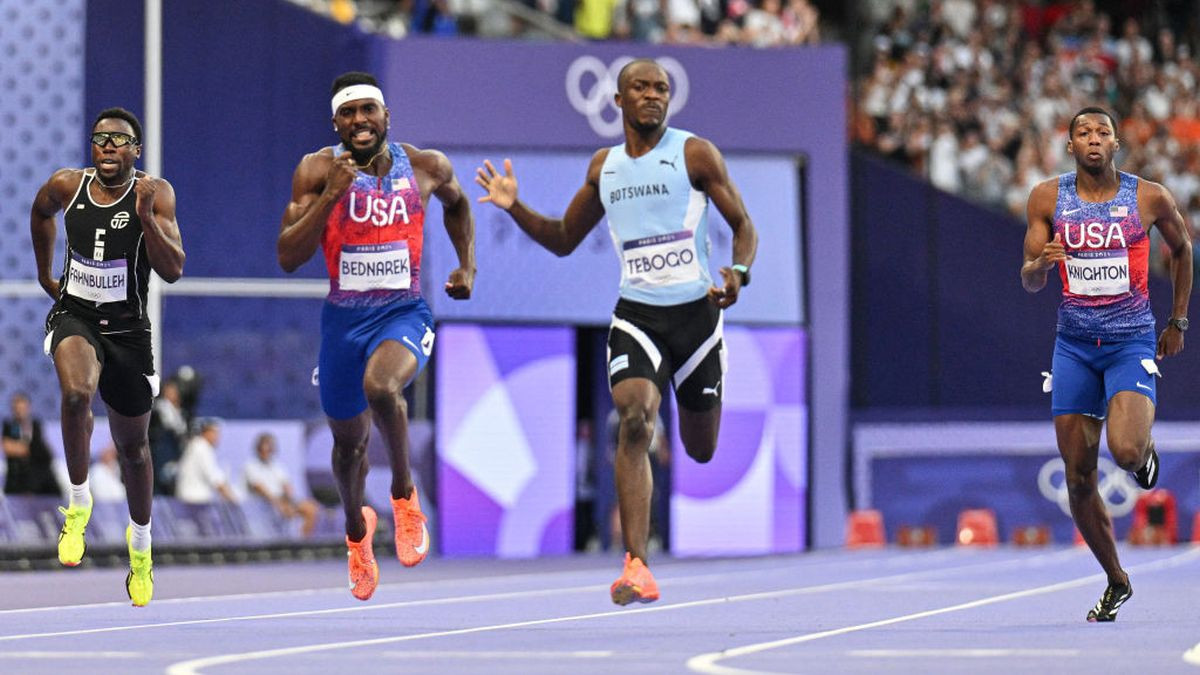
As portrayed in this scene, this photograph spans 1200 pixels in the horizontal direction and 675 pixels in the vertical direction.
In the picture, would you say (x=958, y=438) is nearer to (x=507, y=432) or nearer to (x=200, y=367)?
(x=507, y=432)

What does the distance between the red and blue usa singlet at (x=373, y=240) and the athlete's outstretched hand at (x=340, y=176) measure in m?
0.38

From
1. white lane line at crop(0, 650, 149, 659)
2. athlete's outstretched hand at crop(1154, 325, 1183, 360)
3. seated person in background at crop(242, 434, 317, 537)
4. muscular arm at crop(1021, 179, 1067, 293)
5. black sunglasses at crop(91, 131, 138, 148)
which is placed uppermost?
black sunglasses at crop(91, 131, 138, 148)

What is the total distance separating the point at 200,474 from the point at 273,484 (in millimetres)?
979

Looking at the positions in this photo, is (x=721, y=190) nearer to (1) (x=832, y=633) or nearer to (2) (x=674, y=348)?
(2) (x=674, y=348)

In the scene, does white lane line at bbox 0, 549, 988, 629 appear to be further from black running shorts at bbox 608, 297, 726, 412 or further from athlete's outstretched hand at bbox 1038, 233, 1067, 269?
athlete's outstretched hand at bbox 1038, 233, 1067, 269

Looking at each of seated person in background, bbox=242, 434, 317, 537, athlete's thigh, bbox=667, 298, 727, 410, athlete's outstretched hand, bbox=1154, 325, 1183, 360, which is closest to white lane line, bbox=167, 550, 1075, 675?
athlete's thigh, bbox=667, 298, 727, 410

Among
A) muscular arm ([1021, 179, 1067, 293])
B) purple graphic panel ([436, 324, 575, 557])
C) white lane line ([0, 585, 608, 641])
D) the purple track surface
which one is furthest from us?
purple graphic panel ([436, 324, 575, 557])

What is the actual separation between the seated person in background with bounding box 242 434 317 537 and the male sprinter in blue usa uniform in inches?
437

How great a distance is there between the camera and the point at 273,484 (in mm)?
21656

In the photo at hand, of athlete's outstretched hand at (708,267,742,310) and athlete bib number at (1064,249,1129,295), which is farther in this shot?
athlete bib number at (1064,249,1129,295)

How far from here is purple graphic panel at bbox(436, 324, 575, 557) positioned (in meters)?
22.9

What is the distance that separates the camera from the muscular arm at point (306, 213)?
10430 millimetres

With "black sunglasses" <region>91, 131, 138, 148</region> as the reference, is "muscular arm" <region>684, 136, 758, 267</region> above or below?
below

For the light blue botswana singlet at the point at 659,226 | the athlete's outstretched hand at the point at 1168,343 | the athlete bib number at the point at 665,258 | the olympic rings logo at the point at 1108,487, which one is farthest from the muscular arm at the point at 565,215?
the olympic rings logo at the point at 1108,487
